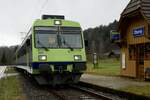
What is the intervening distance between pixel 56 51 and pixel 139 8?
16.6ft

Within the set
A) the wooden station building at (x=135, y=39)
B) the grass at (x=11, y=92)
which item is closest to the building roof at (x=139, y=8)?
the wooden station building at (x=135, y=39)

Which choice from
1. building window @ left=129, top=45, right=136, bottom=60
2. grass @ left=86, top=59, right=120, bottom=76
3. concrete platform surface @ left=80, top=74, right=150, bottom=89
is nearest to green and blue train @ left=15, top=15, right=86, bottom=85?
concrete platform surface @ left=80, top=74, right=150, bottom=89

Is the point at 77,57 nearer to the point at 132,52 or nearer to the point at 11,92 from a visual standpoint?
the point at 11,92

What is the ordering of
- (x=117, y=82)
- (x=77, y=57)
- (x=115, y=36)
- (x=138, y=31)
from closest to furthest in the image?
1. (x=77, y=57)
2. (x=117, y=82)
3. (x=138, y=31)
4. (x=115, y=36)

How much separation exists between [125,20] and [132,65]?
2733 mm

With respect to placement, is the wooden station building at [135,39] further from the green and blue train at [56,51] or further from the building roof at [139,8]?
the green and blue train at [56,51]

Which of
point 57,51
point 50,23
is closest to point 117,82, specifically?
point 57,51

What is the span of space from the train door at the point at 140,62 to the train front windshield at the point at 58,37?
4109 millimetres

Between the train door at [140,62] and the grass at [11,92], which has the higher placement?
the train door at [140,62]

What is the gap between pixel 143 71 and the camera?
22203 mm

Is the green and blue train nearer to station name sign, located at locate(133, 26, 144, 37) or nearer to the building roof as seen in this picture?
the building roof

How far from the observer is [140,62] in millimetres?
22734

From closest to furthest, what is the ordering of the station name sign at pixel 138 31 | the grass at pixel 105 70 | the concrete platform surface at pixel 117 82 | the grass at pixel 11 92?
1. the grass at pixel 11 92
2. the concrete platform surface at pixel 117 82
3. the station name sign at pixel 138 31
4. the grass at pixel 105 70

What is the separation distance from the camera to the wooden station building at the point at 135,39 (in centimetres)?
2110
